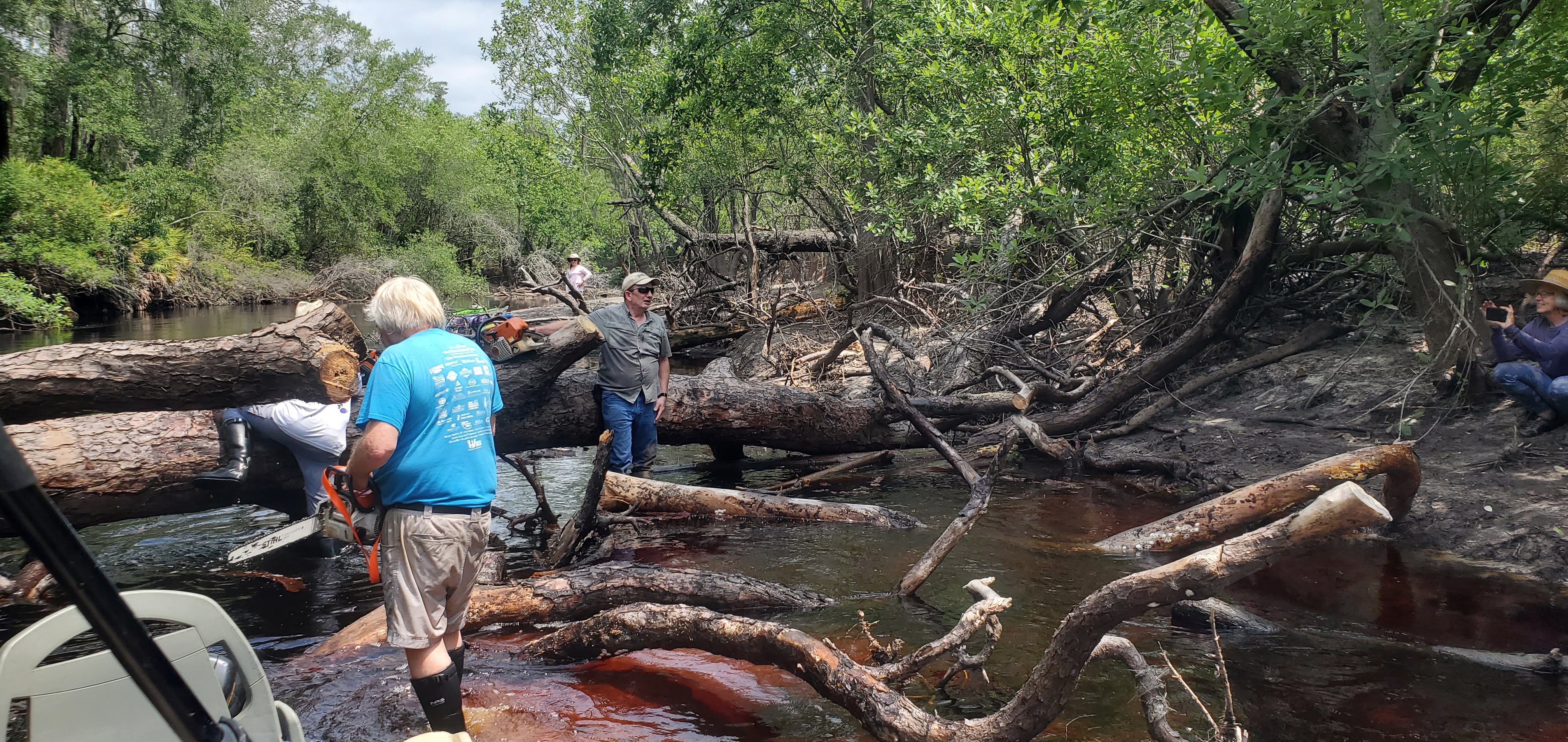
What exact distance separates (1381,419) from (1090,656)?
574cm

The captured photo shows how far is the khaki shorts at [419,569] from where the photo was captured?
329 centimetres

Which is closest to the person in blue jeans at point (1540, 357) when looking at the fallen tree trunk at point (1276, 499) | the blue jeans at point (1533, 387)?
the blue jeans at point (1533, 387)

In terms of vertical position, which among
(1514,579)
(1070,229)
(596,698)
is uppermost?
(1070,229)

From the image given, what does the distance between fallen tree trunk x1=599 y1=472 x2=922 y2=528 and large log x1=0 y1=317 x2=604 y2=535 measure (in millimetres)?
2215

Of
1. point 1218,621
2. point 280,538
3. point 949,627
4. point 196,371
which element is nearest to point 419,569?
point 280,538

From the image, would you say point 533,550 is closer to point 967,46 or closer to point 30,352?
point 30,352

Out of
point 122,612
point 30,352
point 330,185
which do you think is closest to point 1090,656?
point 122,612

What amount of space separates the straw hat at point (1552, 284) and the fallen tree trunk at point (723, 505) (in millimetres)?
4618

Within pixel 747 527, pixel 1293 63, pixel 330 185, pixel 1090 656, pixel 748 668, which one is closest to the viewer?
pixel 1090 656

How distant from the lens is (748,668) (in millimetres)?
4164

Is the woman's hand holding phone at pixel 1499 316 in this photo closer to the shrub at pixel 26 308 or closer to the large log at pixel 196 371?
the large log at pixel 196 371

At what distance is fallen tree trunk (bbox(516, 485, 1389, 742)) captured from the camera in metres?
2.48

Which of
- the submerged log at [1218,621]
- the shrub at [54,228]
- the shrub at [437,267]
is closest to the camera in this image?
the submerged log at [1218,621]

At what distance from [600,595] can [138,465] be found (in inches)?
126
